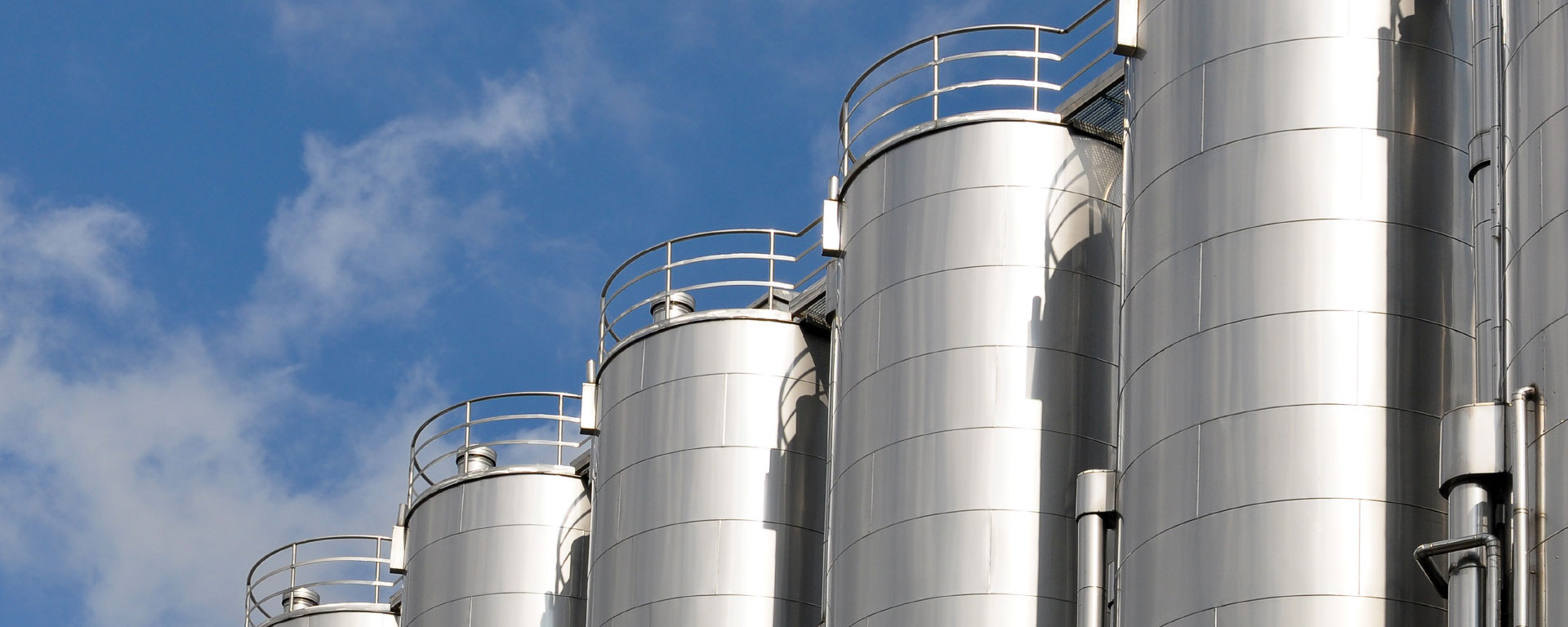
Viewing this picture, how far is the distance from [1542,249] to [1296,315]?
11.5 feet

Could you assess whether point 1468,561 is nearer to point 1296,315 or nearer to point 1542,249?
point 1542,249

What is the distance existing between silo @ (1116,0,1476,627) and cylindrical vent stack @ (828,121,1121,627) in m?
2.86

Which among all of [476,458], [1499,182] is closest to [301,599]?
[476,458]

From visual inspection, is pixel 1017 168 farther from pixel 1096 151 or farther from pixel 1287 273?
pixel 1287 273

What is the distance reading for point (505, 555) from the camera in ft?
142

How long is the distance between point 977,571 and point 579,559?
1408cm

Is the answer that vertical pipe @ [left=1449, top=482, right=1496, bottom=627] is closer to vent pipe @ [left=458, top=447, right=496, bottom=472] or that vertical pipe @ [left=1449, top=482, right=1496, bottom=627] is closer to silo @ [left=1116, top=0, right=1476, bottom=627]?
silo @ [left=1116, top=0, right=1476, bottom=627]

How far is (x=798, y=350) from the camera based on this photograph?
39.2 metres

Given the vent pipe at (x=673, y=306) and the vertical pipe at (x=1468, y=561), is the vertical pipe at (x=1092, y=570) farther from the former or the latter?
the vent pipe at (x=673, y=306)

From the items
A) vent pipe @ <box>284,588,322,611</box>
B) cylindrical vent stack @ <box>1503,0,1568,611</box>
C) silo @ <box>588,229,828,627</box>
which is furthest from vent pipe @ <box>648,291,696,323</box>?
cylindrical vent stack @ <box>1503,0,1568,611</box>

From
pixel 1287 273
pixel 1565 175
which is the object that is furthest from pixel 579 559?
pixel 1565 175

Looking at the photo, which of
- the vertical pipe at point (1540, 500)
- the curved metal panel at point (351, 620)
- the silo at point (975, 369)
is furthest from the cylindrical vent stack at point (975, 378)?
the curved metal panel at point (351, 620)

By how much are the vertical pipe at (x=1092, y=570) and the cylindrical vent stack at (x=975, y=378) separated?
5.10 ft

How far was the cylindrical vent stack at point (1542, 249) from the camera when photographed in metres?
23.0
